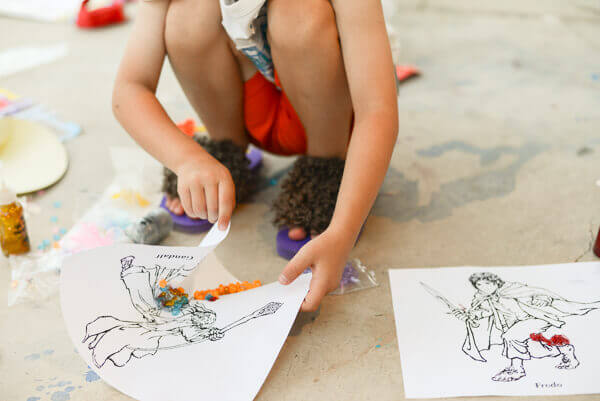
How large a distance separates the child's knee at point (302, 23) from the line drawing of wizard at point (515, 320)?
1.48ft

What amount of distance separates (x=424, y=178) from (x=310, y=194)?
354 mm

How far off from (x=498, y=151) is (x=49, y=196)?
3.44 feet

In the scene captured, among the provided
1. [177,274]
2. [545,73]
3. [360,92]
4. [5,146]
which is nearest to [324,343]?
[177,274]

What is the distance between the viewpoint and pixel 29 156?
1.32 m

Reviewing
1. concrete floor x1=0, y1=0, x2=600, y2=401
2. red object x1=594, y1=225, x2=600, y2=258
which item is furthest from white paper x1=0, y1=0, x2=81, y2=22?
red object x1=594, y1=225, x2=600, y2=258

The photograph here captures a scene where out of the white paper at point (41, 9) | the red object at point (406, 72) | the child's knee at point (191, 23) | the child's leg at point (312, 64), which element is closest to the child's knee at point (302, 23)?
the child's leg at point (312, 64)

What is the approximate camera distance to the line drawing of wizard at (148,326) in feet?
2.57

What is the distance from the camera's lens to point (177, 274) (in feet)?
2.85

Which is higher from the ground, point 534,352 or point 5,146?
point 5,146

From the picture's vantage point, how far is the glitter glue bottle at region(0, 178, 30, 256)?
100cm

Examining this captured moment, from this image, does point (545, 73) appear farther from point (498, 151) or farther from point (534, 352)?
point (534, 352)

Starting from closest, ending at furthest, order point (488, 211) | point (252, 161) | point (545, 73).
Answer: point (488, 211), point (252, 161), point (545, 73)

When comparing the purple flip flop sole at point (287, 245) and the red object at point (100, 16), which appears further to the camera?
the red object at point (100, 16)

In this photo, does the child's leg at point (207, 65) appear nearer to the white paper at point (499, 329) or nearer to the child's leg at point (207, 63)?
the child's leg at point (207, 63)
